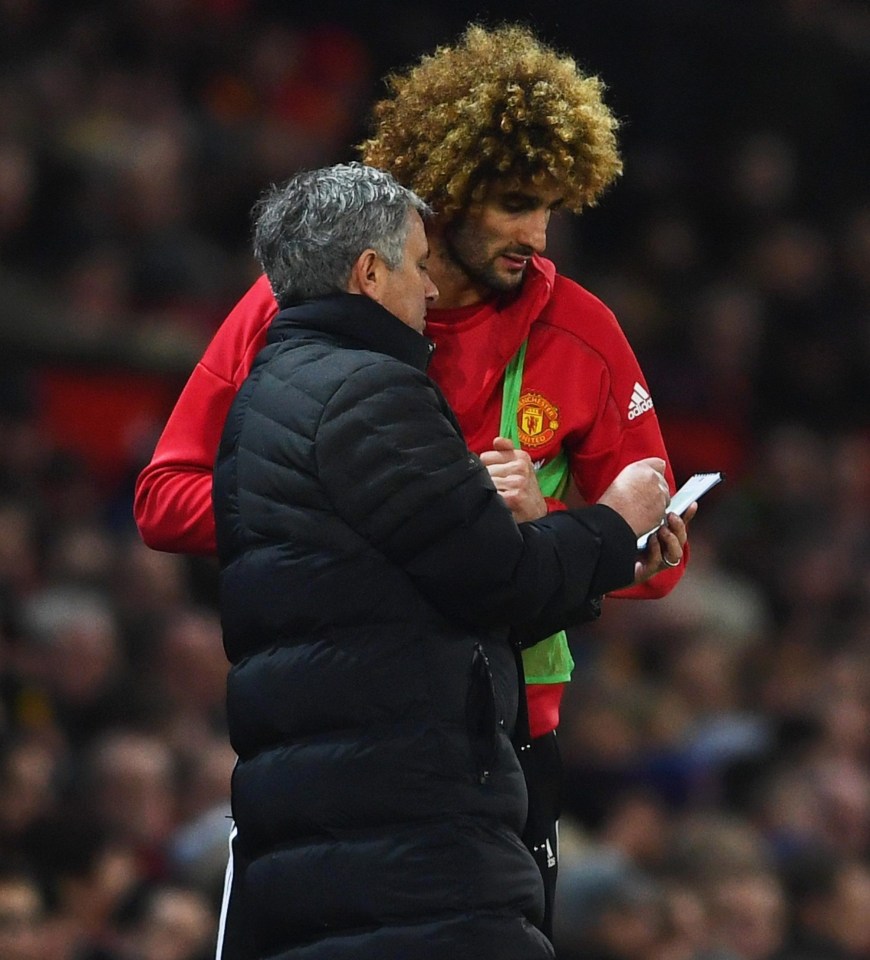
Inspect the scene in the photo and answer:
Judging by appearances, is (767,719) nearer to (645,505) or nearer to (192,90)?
(192,90)

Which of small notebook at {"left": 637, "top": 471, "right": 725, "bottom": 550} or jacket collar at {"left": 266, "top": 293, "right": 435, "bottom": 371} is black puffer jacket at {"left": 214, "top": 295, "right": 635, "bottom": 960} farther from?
small notebook at {"left": 637, "top": 471, "right": 725, "bottom": 550}

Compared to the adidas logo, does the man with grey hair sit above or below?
below

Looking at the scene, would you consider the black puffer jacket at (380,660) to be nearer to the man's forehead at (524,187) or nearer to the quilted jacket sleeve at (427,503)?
Result: the quilted jacket sleeve at (427,503)

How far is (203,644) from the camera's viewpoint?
17.9 ft

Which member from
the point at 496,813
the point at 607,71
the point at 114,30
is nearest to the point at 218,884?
the point at 496,813

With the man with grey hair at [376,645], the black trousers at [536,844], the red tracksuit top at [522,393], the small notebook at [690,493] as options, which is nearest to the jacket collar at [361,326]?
the man with grey hair at [376,645]

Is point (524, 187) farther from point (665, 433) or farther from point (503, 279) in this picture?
point (665, 433)

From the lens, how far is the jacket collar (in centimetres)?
252

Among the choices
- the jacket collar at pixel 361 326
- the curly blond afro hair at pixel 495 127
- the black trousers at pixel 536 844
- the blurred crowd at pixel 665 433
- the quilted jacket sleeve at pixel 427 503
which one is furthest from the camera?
the blurred crowd at pixel 665 433

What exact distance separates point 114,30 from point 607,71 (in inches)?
99.0

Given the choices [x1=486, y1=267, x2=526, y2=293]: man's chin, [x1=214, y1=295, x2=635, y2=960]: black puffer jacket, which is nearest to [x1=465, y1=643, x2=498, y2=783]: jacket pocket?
[x1=214, y1=295, x2=635, y2=960]: black puffer jacket

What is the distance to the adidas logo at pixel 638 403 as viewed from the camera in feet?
9.51

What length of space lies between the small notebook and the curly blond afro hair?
0.41m

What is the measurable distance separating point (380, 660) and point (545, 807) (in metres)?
0.50
